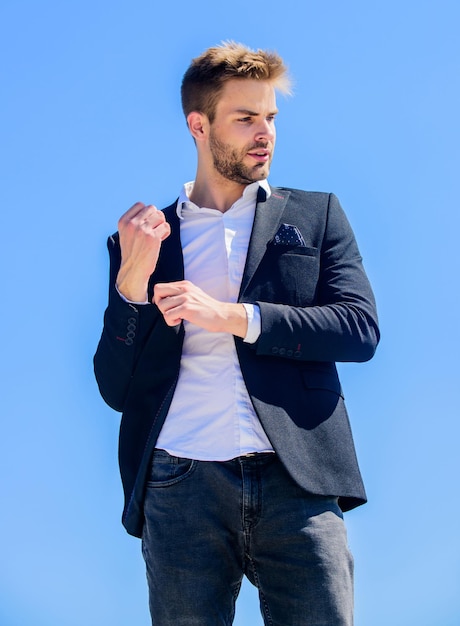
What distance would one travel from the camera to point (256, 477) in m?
2.80

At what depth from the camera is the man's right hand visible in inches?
115

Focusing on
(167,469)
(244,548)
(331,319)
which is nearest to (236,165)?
(331,319)

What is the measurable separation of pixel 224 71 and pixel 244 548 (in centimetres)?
188

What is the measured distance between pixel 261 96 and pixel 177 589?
6.15 ft

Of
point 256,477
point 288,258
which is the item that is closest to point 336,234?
point 288,258

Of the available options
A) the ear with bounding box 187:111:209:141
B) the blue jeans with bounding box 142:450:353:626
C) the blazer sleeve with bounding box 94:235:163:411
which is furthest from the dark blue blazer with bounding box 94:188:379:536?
the ear with bounding box 187:111:209:141

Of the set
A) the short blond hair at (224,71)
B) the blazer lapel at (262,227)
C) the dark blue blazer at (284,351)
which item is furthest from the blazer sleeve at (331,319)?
the short blond hair at (224,71)

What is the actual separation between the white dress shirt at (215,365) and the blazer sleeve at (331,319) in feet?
0.22

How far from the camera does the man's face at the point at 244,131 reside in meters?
3.34

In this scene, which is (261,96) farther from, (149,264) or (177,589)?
(177,589)

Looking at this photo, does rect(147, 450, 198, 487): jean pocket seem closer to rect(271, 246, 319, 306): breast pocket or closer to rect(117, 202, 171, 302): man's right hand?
rect(117, 202, 171, 302): man's right hand

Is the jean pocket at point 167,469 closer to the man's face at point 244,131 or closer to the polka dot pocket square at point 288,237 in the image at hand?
the polka dot pocket square at point 288,237

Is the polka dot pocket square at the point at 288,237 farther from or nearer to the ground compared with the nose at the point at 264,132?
nearer to the ground

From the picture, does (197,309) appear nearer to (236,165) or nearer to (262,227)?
(262,227)
